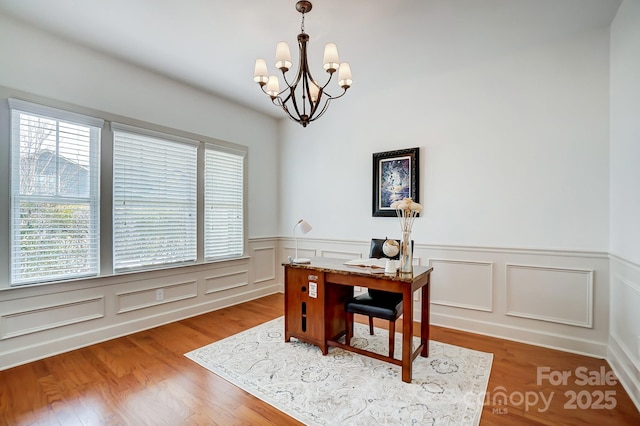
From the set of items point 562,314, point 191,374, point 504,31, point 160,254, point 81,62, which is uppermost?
point 504,31

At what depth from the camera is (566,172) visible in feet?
8.98

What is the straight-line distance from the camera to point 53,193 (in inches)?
103

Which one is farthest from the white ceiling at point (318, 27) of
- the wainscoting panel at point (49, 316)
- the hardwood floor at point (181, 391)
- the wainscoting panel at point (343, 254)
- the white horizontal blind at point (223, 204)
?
the hardwood floor at point (181, 391)

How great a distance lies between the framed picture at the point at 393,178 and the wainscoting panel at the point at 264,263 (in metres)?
1.86

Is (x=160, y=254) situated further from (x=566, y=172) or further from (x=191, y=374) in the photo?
(x=566, y=172)

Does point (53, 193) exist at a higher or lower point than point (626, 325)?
higher

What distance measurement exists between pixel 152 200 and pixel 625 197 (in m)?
4.27

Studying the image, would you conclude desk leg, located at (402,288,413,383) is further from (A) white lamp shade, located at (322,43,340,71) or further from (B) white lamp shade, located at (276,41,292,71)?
(B) white lamp shade, located at (276,41,292,71)

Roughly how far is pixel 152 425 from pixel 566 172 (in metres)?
3.76

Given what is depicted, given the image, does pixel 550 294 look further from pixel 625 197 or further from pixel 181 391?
pixel 181 391

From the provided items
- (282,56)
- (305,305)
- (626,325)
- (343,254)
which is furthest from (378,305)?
(282,56)

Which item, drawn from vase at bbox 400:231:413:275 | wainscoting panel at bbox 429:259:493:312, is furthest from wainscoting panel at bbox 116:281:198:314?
wainscoting panel at bbox 429:259:493:312

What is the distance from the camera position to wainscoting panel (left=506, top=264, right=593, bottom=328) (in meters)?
2.68

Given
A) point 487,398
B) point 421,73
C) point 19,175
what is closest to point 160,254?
point 19,175
